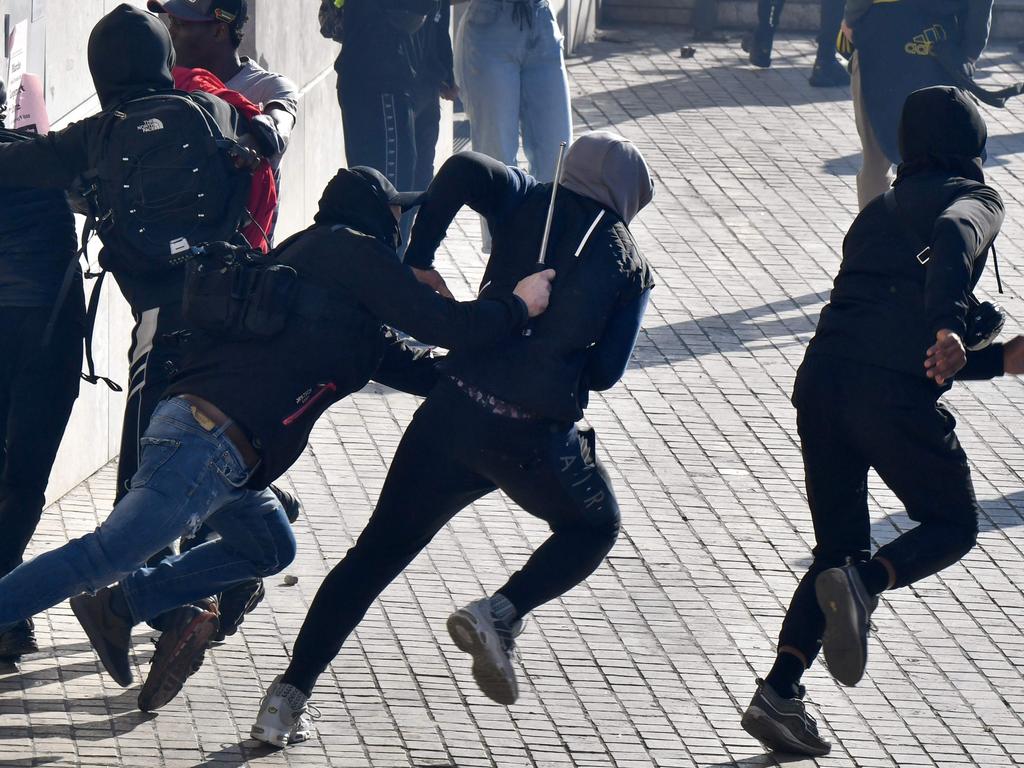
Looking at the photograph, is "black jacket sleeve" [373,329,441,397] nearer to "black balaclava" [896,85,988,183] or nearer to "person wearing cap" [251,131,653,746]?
"person wearing cap" [251,131,653,746]

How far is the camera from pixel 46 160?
17.3ft

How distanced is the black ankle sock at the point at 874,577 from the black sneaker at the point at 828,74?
10.0 meters

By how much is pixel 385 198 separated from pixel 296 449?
72cm

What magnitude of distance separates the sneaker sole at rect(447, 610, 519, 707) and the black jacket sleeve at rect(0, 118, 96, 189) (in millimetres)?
1684

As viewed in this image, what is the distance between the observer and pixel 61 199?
5578 mm

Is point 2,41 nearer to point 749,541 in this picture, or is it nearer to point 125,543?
point 125,543

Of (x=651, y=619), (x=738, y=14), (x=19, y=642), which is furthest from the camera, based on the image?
(x=738, y=14)

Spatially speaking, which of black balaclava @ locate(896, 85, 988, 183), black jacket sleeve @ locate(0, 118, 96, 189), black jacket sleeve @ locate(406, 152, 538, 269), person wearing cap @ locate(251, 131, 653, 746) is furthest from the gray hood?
black jacket sleeve @ locate(0, 118, 96, 189)

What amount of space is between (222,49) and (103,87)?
869mm

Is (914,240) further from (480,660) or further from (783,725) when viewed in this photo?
(480,660)

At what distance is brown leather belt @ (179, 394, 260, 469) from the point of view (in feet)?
15.9

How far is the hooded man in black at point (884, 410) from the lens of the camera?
5223 mm

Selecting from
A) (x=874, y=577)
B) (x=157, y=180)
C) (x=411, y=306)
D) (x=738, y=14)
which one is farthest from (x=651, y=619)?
(x=738, y=14)

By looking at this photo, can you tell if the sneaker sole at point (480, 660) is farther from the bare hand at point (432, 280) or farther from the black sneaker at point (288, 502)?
the black sneaker at point (288, 502)
